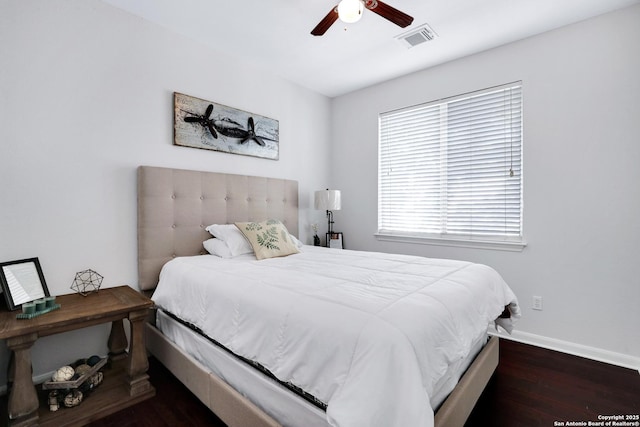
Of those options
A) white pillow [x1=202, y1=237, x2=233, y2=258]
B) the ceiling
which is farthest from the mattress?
the ceiling

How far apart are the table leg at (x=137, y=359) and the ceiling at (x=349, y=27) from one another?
2215mm

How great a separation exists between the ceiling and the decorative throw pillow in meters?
1.67

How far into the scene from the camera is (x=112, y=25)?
7.34 feet

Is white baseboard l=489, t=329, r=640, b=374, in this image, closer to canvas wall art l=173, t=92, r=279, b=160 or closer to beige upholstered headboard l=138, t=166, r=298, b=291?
beige upholstered headboard l=138, t=166, r=298, b=291

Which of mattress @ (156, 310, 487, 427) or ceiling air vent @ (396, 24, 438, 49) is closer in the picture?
mattress @ (156, 310, 487, 427)

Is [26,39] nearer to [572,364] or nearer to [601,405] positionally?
[601,405]

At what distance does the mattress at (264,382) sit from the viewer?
1224 mm

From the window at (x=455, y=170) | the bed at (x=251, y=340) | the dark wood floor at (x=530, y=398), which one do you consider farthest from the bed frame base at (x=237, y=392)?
the window at (x=455, y=170)

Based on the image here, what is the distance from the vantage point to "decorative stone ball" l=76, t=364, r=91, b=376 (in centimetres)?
181

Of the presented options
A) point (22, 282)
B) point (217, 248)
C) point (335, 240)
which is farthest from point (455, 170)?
point (22, 282)

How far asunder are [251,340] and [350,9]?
1.89 meters

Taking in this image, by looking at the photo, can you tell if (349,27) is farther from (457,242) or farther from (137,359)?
(137,359)

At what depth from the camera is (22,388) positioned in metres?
1.46

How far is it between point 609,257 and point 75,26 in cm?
428
